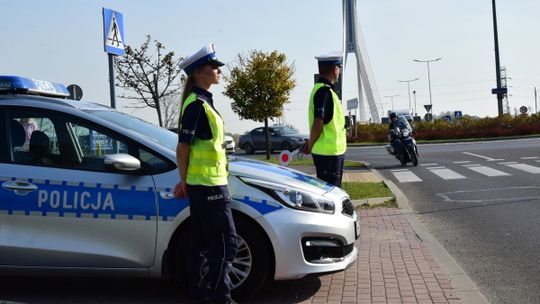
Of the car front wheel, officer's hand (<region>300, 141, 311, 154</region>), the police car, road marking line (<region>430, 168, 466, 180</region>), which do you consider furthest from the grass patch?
the car front wheel

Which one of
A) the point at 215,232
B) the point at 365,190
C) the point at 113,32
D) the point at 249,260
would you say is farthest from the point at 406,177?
the point at 215,232

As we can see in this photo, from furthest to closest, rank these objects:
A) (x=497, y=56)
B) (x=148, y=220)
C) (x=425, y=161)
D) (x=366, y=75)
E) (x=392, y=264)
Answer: (x=366, y=75) → (x=497, y=56) → (x=425, y=161) → (x=392, y=264) → (x=148, y=220)

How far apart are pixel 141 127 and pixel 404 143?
48.7 ft

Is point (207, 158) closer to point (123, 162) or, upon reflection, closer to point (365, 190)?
point (123, 162)

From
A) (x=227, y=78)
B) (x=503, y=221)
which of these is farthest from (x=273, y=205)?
(x=227, y=78)

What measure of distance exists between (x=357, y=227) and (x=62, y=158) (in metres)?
2.35

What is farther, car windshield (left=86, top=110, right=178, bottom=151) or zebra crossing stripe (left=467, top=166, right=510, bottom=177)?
zebra crossing stripe (left=467, top=166, right=510, bottom=177)

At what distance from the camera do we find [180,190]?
441 cm

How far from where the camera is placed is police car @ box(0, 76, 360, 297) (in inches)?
187

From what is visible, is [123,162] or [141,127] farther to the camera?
[141,127]

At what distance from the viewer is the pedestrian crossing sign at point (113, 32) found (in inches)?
346

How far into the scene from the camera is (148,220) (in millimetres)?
4738

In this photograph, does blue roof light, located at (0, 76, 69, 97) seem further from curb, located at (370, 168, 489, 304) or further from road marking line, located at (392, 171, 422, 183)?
road marking line, located at (392, 171, 422, 183)

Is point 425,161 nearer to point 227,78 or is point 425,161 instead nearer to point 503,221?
point 227,78
